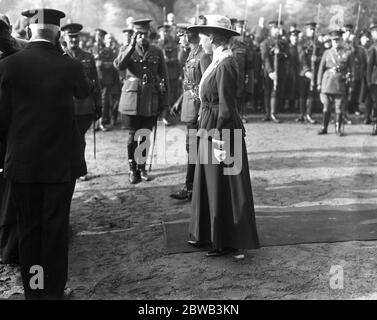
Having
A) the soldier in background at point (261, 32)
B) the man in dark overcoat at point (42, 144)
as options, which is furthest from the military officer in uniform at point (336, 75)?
the man in dark overcoat at point (42, 144)

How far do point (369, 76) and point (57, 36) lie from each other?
9.65 metres

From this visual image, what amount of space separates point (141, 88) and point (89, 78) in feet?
2.48

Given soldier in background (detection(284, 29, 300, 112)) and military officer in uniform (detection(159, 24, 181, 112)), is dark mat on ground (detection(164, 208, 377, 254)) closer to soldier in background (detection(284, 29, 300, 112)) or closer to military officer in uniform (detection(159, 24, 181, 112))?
military officer in uniform (detection(159, 24, 181, 112))

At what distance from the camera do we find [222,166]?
15.3ft

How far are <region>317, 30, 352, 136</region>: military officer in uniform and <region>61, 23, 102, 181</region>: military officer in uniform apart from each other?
5.57 metres

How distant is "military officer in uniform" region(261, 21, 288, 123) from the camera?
1267cm

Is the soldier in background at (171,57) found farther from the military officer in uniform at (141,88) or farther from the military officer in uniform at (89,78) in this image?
the military officer in uniform at (89,78)

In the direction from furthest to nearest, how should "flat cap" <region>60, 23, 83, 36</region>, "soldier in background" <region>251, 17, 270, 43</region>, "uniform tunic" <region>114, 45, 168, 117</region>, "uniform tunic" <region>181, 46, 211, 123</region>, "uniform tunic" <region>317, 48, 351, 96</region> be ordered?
"soldier in background" <region>251, 17, 270, 43</region>, "uniform tunic" <region>317, 48, 351, 96</region>, "uniform tunic" <region>114, 45, 168, 117</region>, "flat cap" <region>60, 23, 83, 36</region>, "uniform tunic" <region>181, 46, 211, 123</region>

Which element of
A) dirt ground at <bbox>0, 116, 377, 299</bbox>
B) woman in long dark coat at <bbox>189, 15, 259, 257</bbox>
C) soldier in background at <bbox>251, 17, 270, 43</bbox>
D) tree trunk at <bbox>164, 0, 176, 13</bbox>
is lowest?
dirt ground at <bbox>0, 116, 377, 299</bbox>

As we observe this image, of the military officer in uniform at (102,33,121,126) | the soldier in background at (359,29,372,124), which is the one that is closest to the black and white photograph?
the military officer in uniform at (102,33,121,126)

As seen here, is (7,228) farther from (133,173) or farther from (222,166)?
(133,173)

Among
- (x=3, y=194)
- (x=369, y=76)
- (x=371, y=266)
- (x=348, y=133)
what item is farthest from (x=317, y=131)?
(x=3, y=194)

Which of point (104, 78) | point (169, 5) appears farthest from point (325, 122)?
point (169, 5)
